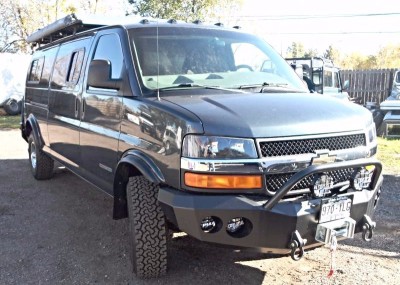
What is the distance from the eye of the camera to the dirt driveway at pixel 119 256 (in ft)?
11.5

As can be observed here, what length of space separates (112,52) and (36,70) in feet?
11.8

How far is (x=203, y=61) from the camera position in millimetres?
3900

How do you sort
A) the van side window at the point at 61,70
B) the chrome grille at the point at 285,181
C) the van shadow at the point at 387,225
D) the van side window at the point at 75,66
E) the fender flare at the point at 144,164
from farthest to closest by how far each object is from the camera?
the van side window at the point at 61,70, the van side window at the point at 75,66, the van shadow at the point at 387,225, the fender flare at the point at 144,164, the chrome grille at the point at 285,181

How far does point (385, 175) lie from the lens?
7.11 metres

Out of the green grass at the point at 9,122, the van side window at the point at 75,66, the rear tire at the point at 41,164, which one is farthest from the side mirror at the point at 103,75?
the green grass at the point at 9,122

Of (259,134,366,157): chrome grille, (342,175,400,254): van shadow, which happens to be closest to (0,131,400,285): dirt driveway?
(342,175,400,254): van shadow

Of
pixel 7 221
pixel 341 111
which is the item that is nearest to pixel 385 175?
pixel 341 111

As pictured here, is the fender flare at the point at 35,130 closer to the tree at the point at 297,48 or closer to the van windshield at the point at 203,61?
the van windshield at the point at 203,61

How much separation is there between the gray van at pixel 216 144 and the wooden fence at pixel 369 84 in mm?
16138

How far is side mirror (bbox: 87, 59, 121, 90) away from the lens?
366 centimetres

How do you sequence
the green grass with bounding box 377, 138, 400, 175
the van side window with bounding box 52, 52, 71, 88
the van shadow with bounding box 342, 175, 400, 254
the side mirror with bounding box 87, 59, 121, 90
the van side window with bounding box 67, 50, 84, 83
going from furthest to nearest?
1. the green grass with bounding box 377, 138, 400, 175
2. the van side window with bounding box 52, 52, 71, 88
3. the van side window with bounding box 67, 50, 84, 83
4. the van shadow with bounding box 342, 175, 400, 254
5. the side mirror with bounding box 87, 59, 121, 90

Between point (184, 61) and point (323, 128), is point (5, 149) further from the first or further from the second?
point (323, 128)

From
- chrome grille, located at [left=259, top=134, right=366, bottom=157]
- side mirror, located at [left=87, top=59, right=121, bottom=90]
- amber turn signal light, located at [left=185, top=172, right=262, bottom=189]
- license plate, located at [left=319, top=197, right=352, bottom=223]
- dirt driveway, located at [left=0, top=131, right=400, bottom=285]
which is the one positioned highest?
side mirror, located at [left=87, top=59, right=121, bottom=90]

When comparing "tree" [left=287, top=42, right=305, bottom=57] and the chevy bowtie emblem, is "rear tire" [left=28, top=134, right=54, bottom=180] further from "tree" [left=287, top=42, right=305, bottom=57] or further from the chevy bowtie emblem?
"tree" [left=287, top=42, right=305, bottom=57]
